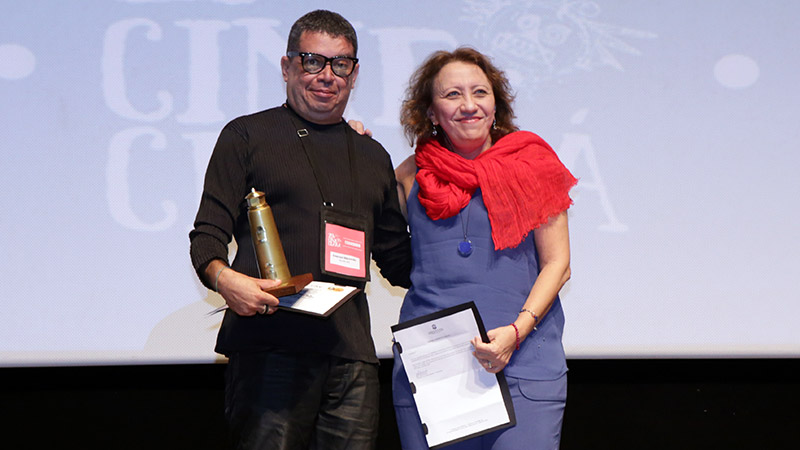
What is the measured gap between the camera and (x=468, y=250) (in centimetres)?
190

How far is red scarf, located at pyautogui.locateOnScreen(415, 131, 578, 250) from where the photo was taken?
1.88 metres

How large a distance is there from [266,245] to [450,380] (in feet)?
1.82

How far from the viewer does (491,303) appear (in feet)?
6.12

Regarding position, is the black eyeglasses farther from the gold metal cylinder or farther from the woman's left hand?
the woman's left hand

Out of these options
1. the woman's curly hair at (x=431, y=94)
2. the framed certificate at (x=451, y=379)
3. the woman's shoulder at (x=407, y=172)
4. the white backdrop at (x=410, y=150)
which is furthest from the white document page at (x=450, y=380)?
the white backdrop at (x=410, y=150)

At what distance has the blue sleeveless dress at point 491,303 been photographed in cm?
A: 180

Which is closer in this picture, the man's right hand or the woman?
the man's right hand

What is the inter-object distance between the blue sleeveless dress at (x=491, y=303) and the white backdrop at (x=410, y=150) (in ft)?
3.21

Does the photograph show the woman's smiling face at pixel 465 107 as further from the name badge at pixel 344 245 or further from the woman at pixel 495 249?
the name badge at pixel 344 245

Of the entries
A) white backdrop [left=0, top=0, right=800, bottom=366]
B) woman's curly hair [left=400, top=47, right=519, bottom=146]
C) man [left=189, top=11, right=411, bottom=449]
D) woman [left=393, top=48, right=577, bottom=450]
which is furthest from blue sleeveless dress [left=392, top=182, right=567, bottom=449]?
white backdrop [left=0, top=0, right=800, bottom=366]

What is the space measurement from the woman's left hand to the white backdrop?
1116 mm

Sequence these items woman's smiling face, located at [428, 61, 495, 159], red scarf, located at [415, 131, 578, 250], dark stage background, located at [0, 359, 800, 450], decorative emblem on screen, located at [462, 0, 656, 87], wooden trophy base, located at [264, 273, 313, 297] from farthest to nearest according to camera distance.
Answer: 1. dark stage background, located at [0, 359, 800, 450]
2. decorative emblem on screen, located at [462, 0, 656, 87]
3. woman's smiling face, located at [428, 61, 495, 159]
4. red scarf, located at [415, 131, 578, 250]
5. wooden trophy base, located at [264, 273, 313, 297]

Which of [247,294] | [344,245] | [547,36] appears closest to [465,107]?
[344,245]

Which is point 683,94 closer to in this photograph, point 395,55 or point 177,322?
point 395,55
